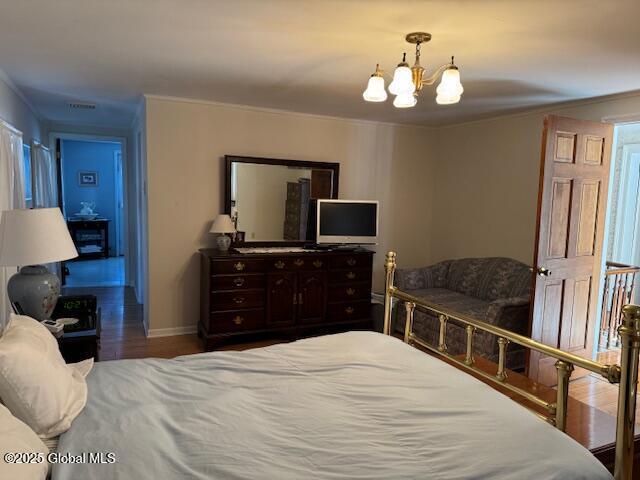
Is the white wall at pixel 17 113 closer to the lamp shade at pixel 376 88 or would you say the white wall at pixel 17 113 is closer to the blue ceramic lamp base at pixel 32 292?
the blue ceramic lamp base at pixel 32 292

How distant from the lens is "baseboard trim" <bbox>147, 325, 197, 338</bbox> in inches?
170

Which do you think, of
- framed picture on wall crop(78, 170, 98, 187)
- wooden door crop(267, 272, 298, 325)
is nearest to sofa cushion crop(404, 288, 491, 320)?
wooden door crop(267, 272, 298, 325)

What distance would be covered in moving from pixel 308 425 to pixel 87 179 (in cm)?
914

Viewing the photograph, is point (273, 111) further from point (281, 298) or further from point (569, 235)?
point (569, 235)

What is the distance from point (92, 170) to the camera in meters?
9.03

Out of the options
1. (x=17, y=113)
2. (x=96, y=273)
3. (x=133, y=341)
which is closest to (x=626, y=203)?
(x=133, y=341)

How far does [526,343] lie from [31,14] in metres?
2.80

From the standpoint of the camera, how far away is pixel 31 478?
42.2 inches

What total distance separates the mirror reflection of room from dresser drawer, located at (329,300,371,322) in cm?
85

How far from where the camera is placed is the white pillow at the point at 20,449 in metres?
1.04

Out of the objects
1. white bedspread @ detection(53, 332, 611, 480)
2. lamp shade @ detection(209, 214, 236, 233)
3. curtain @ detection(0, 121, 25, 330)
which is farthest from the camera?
lamp shade @ detection(209, 214, 236, 233)

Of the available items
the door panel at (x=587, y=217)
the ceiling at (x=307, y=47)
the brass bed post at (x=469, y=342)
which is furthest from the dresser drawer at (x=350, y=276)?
the brass bed post at (x=469, y=342)

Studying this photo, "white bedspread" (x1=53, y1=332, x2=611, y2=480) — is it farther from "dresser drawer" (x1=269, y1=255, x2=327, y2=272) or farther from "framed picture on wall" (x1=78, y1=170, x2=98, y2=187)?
"framed picture on wall" (x1=78, y1=170, x2=98, y2=187)

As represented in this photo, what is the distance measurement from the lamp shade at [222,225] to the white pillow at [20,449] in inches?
119
